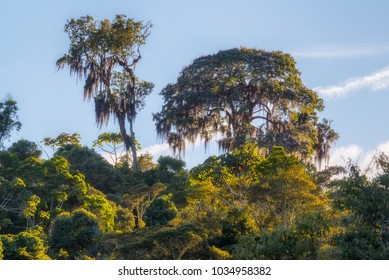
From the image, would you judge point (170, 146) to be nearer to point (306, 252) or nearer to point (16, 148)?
point (16, 148)

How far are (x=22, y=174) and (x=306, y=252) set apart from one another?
2004 centimetres

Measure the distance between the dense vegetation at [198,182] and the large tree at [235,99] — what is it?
0.24ft

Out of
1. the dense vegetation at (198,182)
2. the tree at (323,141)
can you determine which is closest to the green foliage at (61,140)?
the dense vegetation at (198,182)

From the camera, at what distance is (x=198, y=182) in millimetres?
34500

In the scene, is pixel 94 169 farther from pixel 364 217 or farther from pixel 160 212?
pixel 364 217

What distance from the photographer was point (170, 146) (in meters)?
48.8

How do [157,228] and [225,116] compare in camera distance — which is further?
[225,116]

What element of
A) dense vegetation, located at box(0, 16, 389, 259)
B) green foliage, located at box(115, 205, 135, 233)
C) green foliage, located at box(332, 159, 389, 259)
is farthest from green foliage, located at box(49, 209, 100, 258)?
green foliage, located at box(332, 159, 389, 259)

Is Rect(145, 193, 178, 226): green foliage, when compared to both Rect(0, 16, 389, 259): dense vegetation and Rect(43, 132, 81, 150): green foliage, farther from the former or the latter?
Rect(43, 132, 81, 150): green foliage

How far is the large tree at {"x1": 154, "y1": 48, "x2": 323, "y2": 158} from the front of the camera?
1832 inches

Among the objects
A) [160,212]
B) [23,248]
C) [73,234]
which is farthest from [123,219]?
[23,248]

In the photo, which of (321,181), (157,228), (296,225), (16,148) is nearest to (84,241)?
(157,228)

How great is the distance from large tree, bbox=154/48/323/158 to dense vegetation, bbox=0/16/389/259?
0.07m

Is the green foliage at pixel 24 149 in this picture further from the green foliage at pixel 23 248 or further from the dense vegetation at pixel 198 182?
the green foliage at pixel 23 248
